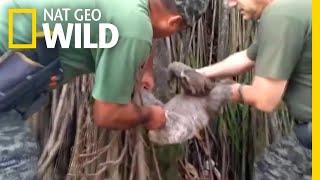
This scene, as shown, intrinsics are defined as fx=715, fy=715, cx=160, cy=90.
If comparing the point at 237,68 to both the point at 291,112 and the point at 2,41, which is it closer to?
the point at 291,112

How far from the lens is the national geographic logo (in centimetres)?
199

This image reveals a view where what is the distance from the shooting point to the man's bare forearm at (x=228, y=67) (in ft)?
6.87

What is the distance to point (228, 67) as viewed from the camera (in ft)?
6.91

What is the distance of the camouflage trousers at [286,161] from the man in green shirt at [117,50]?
0.37 meters

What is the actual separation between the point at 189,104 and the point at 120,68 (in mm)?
250

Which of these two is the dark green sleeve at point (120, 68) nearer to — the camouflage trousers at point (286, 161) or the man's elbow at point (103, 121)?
the man's elbow at point (103, 121)

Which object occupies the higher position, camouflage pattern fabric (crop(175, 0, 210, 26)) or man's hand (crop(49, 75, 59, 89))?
camouflage pattern fabric (crop(175, 0, 210, 26))

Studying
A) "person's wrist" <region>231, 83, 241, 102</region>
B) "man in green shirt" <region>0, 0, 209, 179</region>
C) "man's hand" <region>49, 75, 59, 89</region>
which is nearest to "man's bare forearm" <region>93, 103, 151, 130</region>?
"man in green shirt" <region>0, 0, 209, 179</region>

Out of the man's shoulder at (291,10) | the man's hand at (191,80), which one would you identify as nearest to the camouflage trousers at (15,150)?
the man's hand at (191,80)

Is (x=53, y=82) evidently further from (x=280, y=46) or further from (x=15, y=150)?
(x=280, y=46)

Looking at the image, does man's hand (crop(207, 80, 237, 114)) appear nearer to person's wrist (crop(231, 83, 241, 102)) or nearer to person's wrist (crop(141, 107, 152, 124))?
person's wrist (crop(231, 83, 241, 102))

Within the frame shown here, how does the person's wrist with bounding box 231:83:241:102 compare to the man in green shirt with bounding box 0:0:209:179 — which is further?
Answer: the person's wrist with bounding box 231:83:241:102

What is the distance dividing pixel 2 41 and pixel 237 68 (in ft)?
2.22

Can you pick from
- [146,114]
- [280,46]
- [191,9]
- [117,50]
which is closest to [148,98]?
[146,114]
